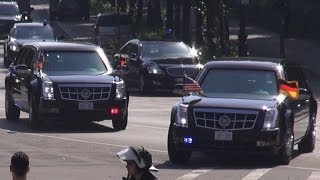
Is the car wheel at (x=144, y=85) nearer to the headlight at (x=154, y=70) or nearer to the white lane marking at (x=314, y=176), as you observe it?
the headlight at (x=154, y=70)

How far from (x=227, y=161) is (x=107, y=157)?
1.88m

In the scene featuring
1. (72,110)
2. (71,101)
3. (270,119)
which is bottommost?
(72,110)

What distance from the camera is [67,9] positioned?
Result: 80000 millimetres

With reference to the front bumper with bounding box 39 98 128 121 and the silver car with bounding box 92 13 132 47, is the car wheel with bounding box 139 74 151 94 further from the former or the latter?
the silver car with bounding box 92 13 132 47

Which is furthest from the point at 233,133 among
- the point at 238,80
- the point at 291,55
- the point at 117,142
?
the point at 291,55

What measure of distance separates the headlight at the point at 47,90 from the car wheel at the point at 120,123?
132 centimetres

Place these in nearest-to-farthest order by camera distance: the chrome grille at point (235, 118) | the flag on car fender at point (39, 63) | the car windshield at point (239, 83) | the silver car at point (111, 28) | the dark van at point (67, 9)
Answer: the chrome grille at point (235, 118), the car windshield at point (239, 83), the flag on car fender at point (39, 63), the silver car at point (111, 28), the dark van at point (67, 9)

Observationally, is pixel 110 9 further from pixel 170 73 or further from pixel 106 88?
pixel 106 88

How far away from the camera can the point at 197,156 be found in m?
18.3

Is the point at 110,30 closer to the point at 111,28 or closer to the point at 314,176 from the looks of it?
the point at 111,28

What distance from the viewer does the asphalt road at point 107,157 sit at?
15789 millimetres

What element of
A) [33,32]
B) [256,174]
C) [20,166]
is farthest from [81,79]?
[33,32]

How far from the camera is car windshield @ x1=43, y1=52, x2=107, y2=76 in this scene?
22.7 m

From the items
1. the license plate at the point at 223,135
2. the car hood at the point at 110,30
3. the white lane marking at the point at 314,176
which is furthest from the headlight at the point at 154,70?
the car hood at the point at 110,30
